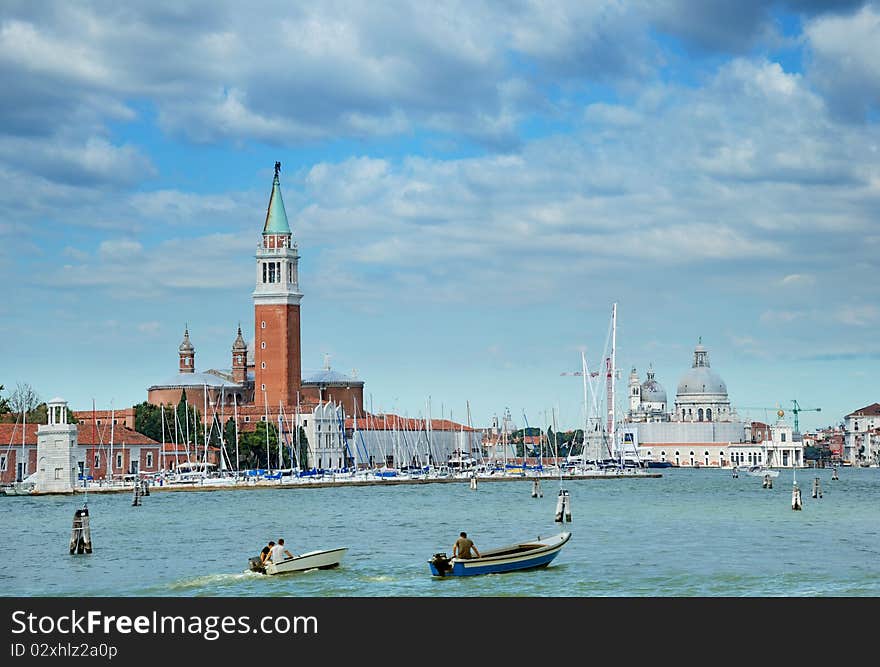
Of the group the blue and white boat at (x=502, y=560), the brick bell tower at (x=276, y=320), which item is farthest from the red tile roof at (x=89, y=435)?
the blue and white boat at (x=502, y=560)

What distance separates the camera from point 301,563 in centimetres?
3106

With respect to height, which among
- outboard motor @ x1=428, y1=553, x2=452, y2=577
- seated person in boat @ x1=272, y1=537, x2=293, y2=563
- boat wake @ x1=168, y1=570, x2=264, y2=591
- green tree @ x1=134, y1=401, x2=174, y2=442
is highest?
green tree @ x1=134, y1=401, x2=174, y2=442

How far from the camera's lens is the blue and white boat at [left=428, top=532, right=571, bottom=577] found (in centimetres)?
2936

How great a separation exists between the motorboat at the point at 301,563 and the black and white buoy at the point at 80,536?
7.06m

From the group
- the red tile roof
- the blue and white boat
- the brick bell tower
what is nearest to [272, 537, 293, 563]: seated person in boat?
the blue and white boat

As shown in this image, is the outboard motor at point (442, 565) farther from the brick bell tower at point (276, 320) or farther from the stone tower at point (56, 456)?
the brick bell tower at point (276, 320)

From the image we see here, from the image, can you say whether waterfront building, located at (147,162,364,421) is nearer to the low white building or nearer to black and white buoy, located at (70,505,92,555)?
the low white building

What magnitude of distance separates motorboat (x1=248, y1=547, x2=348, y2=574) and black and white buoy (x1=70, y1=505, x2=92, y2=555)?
7.06 meters

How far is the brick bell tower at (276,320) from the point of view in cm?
12056

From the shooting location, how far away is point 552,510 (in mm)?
59375

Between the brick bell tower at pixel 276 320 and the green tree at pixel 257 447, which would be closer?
the green tree at pixel 257 447

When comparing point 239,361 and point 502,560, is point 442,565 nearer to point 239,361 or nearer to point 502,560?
point 502,560

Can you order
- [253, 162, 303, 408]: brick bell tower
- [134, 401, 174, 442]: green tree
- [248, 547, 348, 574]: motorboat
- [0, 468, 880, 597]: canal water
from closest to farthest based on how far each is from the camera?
1. [0, 468, 880, 597]: canal water
2. [248, 547, 348, 574]: motorboat
3. [134, 401, 174, 442]: green tree
4. [253, 162, 303, 408]: brick bell tower
